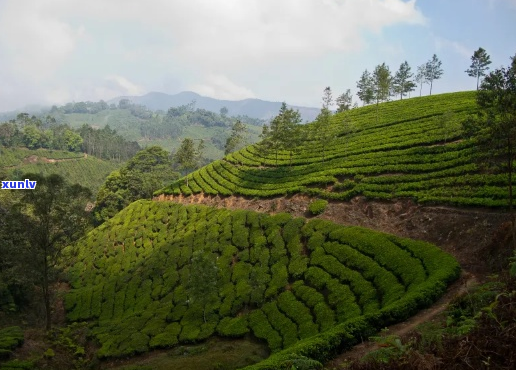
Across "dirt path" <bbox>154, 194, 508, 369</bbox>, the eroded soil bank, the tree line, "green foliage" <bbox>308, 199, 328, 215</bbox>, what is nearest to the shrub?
"dirt path" <bbox>154, 194, 508, 369</bbox>

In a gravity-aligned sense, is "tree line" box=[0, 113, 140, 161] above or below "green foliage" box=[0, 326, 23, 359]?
above

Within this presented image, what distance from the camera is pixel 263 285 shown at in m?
28.4

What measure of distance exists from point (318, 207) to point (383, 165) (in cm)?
898

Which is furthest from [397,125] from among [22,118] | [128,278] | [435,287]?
[22,118]

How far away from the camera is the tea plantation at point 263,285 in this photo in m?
20.7

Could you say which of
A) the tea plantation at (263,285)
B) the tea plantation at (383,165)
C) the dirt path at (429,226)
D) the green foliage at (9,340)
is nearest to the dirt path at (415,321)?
the dirt path at (429,226)

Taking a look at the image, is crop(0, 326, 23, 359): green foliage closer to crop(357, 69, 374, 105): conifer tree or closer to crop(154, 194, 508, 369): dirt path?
crop(154, 194, 508, 369): dirt path

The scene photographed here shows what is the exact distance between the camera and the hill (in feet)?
404

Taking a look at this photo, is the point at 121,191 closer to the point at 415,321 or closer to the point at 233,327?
the point at 233,327

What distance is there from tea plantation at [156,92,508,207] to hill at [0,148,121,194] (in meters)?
80.7

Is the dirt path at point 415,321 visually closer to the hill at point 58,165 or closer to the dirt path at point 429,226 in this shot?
the dirt path at point 429,226

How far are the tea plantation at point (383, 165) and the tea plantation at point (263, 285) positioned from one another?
585 centimetres

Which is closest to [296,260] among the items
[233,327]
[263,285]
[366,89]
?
[263,285]

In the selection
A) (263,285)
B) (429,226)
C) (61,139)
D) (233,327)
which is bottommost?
(233,327)
